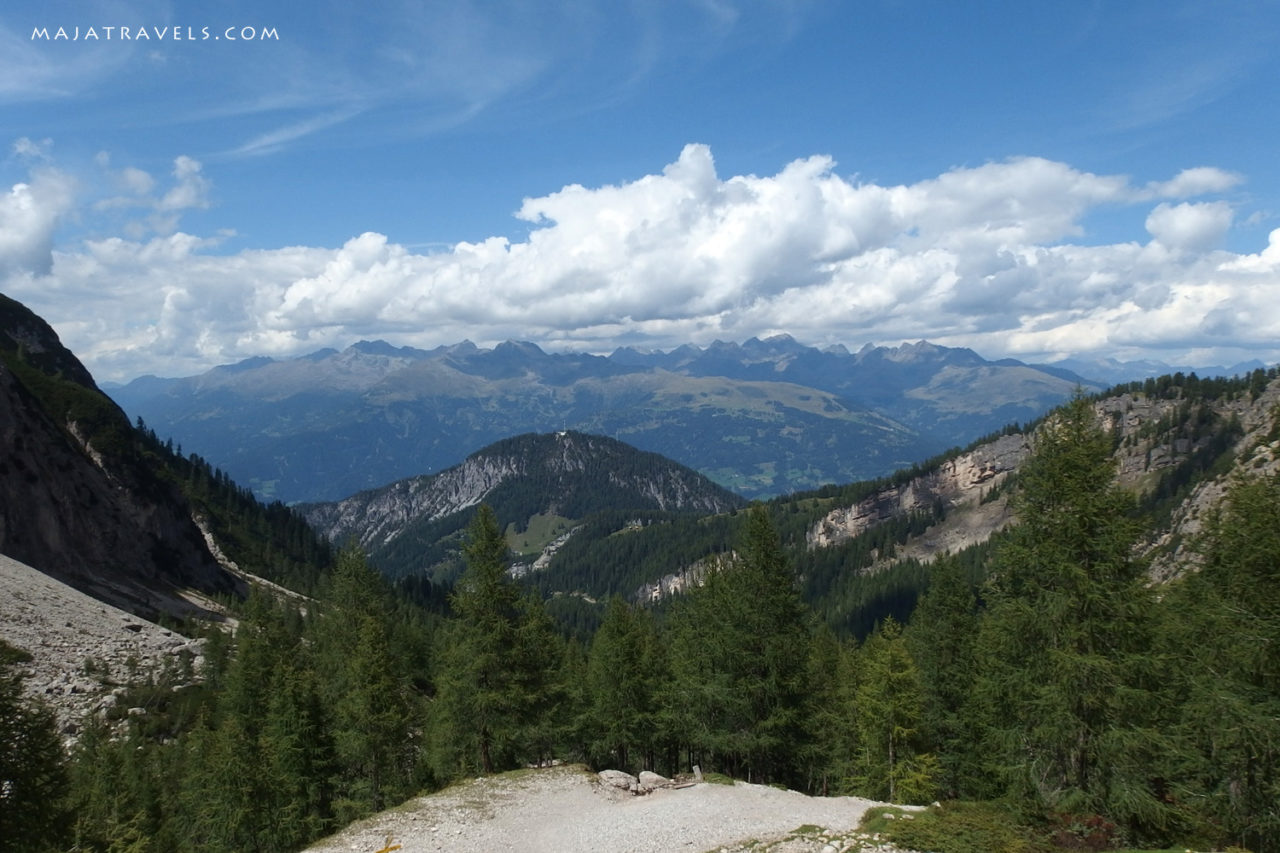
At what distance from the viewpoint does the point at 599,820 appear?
2472cm

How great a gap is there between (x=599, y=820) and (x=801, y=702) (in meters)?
12.5

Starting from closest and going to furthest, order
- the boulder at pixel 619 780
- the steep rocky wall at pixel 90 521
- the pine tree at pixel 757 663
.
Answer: the boulder at pixel 619 780, the pine tree at pixel 757 663, the steep rocky wall at pixel 90 521

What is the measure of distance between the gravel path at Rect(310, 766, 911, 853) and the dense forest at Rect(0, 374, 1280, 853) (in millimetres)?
4459

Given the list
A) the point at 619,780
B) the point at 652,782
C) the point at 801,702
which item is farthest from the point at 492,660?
the point at 801,702

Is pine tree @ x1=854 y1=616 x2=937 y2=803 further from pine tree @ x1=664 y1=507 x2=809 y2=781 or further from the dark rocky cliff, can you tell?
the dark rocky cliff

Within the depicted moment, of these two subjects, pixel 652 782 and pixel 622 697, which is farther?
pixel 622 697

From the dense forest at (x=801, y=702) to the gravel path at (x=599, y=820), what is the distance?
446cm

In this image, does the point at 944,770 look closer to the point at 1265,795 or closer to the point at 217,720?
the point at 1265,795

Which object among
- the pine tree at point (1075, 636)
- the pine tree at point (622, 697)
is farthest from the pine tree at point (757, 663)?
the pine tree at point (1075, 636)

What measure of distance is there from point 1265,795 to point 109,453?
15798 cm

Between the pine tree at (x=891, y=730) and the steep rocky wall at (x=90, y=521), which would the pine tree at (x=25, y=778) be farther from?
the steep rocky wall at (x=90, y=521)

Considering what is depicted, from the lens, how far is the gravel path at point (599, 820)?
2156cm

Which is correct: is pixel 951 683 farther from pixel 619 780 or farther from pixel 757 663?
pixel 619 780

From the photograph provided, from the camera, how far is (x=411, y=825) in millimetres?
24422
